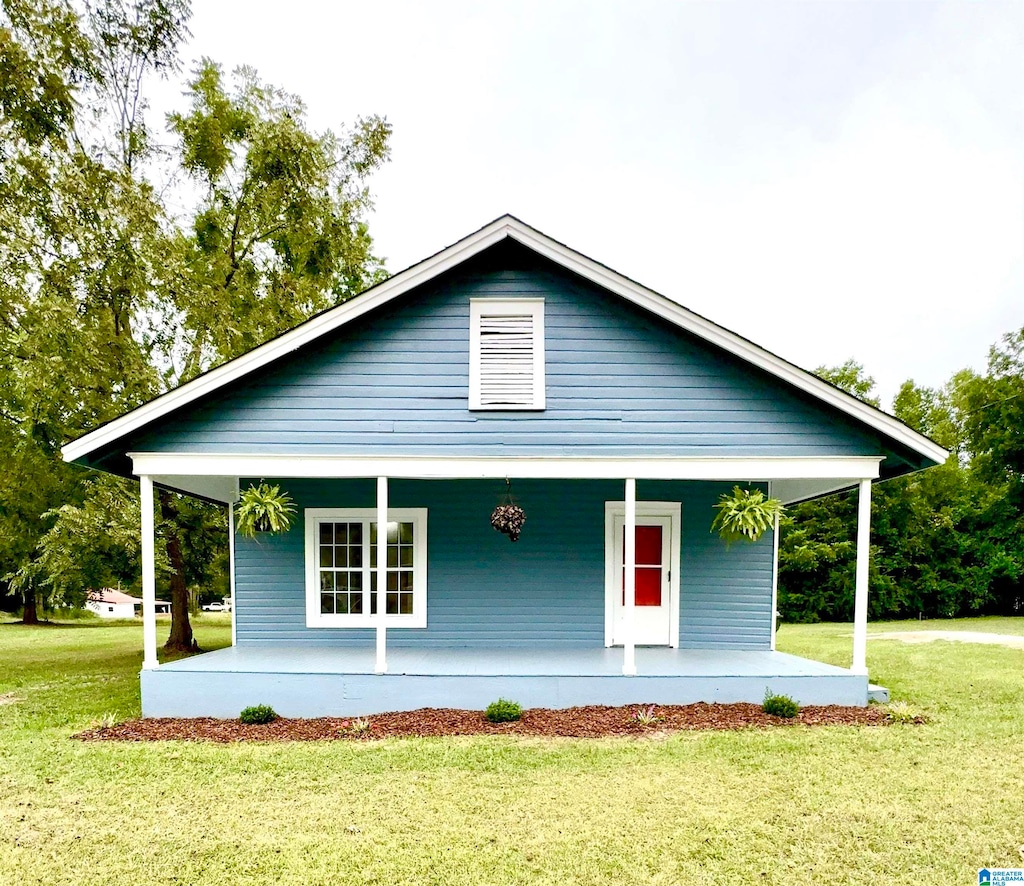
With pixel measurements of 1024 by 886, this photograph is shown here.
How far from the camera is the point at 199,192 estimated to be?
1223 centimetres

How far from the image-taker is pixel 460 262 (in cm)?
733

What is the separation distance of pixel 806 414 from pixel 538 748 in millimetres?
4950

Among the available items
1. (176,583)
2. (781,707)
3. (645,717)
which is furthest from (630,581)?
(176,583)

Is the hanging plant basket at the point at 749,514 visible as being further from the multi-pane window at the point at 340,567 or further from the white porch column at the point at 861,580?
the multi-pane window at the point at 340,567

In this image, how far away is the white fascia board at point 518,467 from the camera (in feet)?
23.0

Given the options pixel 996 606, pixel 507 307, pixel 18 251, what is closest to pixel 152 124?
pixel 18 251

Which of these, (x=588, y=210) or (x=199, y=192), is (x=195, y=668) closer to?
(x=199, y=192)

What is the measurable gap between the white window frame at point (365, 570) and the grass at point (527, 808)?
2.72 metres

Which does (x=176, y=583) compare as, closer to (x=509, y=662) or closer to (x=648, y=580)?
(x=509, y=662)

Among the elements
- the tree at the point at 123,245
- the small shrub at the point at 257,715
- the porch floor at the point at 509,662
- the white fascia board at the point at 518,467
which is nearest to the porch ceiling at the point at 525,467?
the white fascia board at the point at 518,467

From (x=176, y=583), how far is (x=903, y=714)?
1214 centimetres

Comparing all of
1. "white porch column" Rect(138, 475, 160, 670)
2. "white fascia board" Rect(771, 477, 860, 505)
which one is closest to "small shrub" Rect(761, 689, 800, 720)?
"white fascia board" Rect(771, 477, 860, 505)

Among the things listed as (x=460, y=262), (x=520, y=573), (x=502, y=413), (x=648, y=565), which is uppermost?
(x=460, y=262)

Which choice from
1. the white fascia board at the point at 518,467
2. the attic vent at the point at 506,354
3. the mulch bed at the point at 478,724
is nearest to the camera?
the mulch bed at the point at 478,724
